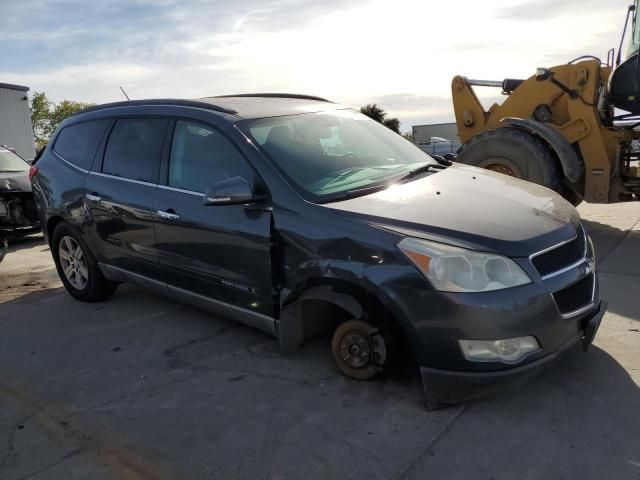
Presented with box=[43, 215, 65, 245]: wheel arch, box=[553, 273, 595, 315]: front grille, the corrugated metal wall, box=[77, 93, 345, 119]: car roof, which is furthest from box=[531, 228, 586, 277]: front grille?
Answer: the corrugated metal wall

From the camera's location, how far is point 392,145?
13.9ft

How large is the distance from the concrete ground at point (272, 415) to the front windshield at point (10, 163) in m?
5.82

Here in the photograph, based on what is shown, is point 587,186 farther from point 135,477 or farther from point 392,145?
point 135,477

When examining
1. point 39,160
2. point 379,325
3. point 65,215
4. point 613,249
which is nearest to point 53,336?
point 65,215

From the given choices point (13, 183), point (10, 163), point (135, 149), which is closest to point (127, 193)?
point (135, 149)

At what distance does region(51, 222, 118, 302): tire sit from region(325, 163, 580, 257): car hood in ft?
9.50

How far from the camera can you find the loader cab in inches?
265

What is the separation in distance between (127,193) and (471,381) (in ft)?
9.75

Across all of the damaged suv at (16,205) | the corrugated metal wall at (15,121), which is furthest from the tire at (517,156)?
Answer: the corrugated metal wall at (15,121)

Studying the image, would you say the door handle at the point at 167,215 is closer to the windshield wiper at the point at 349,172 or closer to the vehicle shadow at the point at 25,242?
the windshield wiper at the point at 349,172

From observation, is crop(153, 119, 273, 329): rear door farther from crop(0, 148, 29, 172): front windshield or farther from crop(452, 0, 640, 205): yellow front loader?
crop(0, 148, 29, 172): front windshield

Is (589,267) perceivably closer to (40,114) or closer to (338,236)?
(338,236)

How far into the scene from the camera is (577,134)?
6.98 metres

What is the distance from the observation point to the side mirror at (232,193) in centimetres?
326
